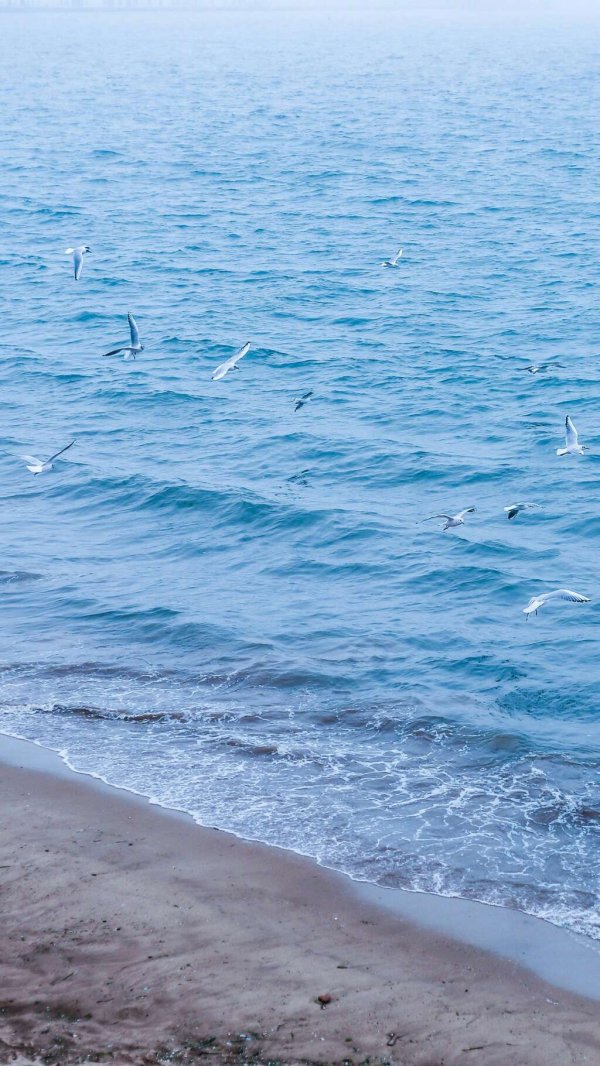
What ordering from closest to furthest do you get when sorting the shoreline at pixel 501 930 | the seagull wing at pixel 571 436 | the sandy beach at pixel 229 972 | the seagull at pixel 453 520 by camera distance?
the sandy beach at pixel 229 972 → the shoreline at pixel 501 930 → the seagull at pixel 453 520 → the seagull wing at pixel 571 436

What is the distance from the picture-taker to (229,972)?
8211mm

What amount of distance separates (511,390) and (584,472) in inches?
168

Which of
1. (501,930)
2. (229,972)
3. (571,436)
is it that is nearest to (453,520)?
(571,436)

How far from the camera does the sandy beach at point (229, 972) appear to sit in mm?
7543

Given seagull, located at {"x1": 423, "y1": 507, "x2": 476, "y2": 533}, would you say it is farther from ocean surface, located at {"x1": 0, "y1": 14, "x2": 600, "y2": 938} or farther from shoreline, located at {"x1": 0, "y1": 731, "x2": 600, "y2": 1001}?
shoreline, located at {"x1": 0, "y1": 731, "x2": 600, "y2": 1001}

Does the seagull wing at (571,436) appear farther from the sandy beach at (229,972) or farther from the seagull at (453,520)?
the sandy beach at (229,972)

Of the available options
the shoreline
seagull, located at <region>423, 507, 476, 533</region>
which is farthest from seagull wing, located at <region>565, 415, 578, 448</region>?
the shoreline

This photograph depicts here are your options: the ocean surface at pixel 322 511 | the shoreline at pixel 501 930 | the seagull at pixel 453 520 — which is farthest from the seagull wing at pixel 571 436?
the shoreline at pixel 501 930

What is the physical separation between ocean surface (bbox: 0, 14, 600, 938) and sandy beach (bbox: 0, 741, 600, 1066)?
2.56 feet

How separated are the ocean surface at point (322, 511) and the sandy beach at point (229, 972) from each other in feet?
2.56

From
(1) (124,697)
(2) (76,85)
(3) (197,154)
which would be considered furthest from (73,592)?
(2) (76,85)

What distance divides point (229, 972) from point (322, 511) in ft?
35.2

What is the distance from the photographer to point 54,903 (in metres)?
8.84

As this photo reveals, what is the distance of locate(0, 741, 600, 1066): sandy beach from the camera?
24.7 feet
